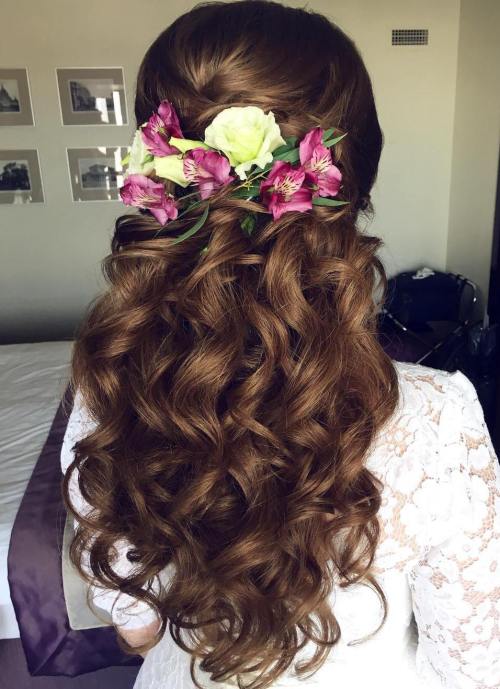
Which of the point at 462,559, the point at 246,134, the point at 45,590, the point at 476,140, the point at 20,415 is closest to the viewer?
the point at 246,134

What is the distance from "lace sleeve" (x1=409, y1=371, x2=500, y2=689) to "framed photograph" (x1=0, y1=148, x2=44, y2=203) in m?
2.68

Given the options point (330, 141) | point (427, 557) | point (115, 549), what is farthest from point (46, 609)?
point (330, 141)

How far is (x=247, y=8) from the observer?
0.55 m

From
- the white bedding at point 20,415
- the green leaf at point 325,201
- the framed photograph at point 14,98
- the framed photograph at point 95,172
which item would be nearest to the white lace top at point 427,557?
the green leaf at point 325,201

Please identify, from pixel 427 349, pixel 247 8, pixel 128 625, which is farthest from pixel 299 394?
pixel 427 349

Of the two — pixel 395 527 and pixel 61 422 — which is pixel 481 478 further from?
pixel 61 422

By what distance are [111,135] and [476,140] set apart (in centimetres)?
175

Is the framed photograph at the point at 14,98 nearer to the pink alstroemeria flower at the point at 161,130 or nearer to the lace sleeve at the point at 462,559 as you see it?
the pink alstroemeria flower at the point at 161,130

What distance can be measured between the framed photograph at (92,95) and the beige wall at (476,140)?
5.46ft

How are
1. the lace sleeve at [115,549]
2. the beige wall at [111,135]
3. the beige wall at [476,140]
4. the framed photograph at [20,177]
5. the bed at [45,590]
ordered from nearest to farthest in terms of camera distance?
1. the lace sleeve at [115,549]
2. the bed at [45,590]
3. the beige wall at [476,140]
4. the beige wall at [111,135]
5. the framed photograph at [20,177]

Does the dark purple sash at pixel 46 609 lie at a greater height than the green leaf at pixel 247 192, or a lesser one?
lesser

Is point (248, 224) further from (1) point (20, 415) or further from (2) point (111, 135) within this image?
(2) point (111, 135)

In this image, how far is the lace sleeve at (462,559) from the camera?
1.94ft

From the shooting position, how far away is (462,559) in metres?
0.64
